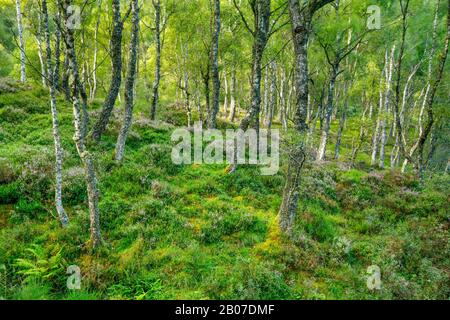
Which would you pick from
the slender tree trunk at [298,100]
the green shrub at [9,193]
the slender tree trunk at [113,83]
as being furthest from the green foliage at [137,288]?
the slender tree trunk at [113,83]

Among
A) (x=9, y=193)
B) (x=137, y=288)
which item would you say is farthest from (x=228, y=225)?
(x=9, y=193)

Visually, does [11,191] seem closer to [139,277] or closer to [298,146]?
[139,277]

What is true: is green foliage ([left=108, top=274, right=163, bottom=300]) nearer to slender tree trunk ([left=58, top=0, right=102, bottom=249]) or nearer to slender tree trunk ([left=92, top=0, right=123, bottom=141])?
slender tree trunk ([left=58, top=0, right=102, bottom=249])

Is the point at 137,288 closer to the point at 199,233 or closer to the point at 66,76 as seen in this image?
the point at 199,233

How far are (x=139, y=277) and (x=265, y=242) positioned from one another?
4.20 metres

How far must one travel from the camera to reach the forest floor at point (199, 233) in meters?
7.62

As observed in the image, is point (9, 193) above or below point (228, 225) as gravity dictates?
above

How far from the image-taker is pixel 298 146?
989 cm

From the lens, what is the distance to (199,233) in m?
9.95

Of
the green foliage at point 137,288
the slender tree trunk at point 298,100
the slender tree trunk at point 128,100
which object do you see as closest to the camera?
the green foliage at point 137,288

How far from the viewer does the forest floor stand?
25.0 feet

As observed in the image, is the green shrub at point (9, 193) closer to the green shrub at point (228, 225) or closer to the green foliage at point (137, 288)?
the green foliage at point (137, 288)

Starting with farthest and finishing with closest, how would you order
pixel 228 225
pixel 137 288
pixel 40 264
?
1. pixel 228 225
2. pixel 40 264
3. pixel 137 288
